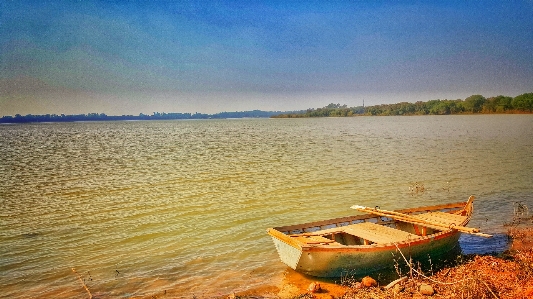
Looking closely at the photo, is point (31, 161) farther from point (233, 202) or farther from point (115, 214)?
point (233, 202)

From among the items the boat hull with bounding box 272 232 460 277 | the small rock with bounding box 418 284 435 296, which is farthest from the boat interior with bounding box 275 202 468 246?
the small rock with bounding box 418 284 435 296

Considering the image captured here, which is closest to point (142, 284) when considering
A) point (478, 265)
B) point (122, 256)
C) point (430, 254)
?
point (122, 256)

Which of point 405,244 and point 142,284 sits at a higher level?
point 405,244

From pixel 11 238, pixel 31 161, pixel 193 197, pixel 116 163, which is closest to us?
pixel 11 238

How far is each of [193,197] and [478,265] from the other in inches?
550

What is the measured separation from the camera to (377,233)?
1147 cm

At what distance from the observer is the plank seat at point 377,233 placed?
35.3 feet

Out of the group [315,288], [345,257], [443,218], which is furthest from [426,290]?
[443,218]

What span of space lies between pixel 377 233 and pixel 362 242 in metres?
0.54

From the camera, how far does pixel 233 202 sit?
62.1ft

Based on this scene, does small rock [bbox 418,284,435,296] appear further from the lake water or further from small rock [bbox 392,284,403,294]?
the lake water

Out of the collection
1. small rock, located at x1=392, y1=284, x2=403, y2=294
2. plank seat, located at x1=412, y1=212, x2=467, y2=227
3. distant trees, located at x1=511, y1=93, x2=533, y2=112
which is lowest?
small rock, located at x1=392, y1=284, x2=403, y2=294

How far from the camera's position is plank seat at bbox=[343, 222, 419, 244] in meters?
10.8

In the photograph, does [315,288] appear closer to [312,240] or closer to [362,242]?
[312,240]
